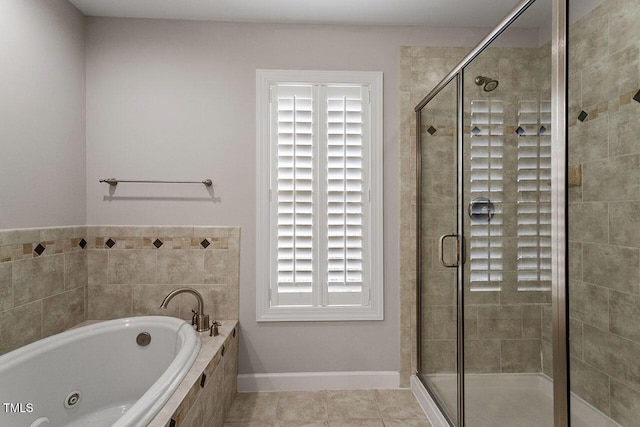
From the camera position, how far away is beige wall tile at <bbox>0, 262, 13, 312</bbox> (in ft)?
5.69

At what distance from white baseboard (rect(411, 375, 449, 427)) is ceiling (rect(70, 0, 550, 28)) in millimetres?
2405

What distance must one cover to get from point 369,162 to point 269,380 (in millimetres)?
1632

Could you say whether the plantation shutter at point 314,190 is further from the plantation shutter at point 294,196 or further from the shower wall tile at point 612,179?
the shower wall tile at point 612,179

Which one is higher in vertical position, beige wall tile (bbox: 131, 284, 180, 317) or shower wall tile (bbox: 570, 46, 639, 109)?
shower wall tile (bbox: 570, 46, 639, 109)

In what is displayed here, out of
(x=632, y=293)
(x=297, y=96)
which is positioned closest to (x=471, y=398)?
(x=632, y=293)

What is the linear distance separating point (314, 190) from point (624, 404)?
1815mm

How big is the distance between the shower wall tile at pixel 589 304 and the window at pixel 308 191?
4.90 feet

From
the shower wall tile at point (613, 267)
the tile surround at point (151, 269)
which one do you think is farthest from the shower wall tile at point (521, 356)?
the tile surround at point (151, 269)

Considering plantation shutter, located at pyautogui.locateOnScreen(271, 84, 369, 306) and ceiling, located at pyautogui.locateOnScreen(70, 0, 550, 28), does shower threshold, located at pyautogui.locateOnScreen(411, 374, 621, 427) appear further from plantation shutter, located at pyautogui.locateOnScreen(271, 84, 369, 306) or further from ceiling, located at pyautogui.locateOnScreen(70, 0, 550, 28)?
ceiling, located at pyautogui.locateOnScreen(70, 0, 550, 28)

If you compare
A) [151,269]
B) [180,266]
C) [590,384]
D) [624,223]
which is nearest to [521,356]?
[590,384]

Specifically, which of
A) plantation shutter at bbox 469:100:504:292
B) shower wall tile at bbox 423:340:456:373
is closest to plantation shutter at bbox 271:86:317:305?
shower wall tile at bbox 423:340:456:373

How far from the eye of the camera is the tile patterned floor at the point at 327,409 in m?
2.06

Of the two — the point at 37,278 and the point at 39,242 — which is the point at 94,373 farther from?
the point at 39,242

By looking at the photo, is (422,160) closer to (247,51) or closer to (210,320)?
(247,51)
